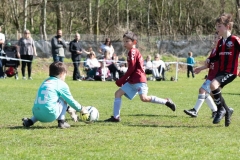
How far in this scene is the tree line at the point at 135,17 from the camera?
1917 inches

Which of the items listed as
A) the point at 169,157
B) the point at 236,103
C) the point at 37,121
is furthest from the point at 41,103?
the point at 236,103

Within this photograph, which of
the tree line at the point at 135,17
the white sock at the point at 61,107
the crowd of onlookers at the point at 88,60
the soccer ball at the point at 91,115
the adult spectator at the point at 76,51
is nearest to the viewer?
the white sock at the point at 61,107

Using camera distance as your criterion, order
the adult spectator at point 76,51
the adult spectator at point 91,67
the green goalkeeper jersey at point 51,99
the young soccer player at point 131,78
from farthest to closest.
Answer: the adult spectator at point 91,67
the adult spectator at point 76,51
the young soccer player at point 131,78
the green goalkeeper jersey at point 51,99

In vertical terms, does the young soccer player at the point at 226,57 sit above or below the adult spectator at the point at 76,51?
above

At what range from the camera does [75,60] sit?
2292 cm

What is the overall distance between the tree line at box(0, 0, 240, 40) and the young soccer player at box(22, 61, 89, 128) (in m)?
37.3

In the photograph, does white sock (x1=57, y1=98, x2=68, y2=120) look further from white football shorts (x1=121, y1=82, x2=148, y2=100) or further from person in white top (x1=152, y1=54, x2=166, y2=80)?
person in white top (x1=152, y1=54, x2=166, y2=80)

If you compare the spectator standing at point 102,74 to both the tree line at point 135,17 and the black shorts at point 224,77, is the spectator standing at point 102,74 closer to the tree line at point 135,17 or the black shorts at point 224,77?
the black shorts at point 224,77

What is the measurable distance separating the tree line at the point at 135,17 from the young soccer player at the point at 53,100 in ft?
122

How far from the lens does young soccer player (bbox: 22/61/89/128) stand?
824 cm

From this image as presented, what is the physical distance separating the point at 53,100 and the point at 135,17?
172 ft

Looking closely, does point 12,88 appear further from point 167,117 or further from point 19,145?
point 19,145

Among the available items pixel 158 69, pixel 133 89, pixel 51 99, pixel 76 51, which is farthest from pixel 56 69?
pixel 158 69

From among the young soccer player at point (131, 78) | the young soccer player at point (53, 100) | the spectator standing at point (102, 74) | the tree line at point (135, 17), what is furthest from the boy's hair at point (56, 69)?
the tree line at point (135, 17)
